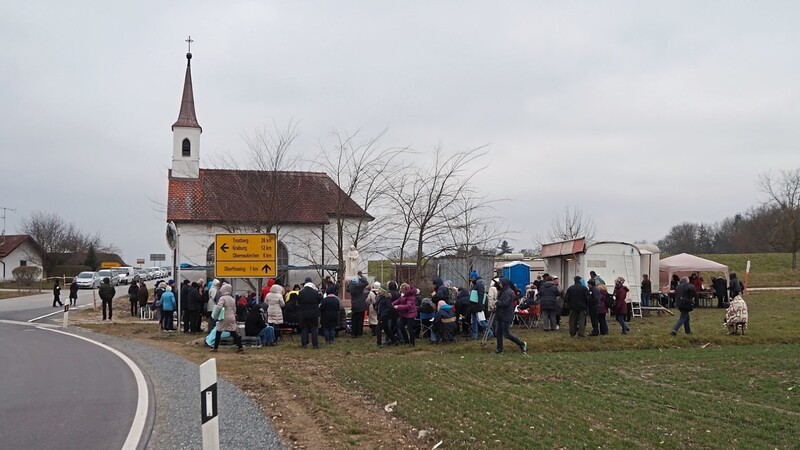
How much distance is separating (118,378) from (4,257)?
228 feet

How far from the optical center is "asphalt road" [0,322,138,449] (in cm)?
796

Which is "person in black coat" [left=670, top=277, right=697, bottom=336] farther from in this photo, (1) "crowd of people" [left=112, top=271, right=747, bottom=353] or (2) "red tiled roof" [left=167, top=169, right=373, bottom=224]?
(2) "red tiled roof" [left=167, top=169, right=373, bottom=224]

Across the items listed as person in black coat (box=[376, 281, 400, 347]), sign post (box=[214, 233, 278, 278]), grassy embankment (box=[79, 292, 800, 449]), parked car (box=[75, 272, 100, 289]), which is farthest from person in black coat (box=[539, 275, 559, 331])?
parked car (box=[75, 272, 100, 289])

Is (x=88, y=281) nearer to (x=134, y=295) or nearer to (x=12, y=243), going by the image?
(x=12, y=243)

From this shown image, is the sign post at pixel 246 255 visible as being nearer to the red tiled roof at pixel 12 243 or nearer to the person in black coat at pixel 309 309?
the person in black coat at pixel 309 309

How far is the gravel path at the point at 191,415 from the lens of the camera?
7656mm

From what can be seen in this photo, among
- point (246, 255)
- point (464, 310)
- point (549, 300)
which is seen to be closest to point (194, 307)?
point (246, 255)

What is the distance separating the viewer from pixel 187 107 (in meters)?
48.7

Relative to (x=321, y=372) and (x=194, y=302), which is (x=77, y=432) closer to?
(x=321, y=372)

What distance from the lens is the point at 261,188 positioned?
99.9 feet

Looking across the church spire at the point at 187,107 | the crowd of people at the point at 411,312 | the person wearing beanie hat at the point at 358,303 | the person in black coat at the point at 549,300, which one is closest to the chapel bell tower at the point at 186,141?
the church spire at the point at 187,107

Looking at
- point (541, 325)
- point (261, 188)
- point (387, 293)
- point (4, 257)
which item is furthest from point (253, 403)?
point (4, 257)

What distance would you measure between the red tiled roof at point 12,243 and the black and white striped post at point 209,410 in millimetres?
75841

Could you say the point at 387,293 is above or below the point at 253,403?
above
